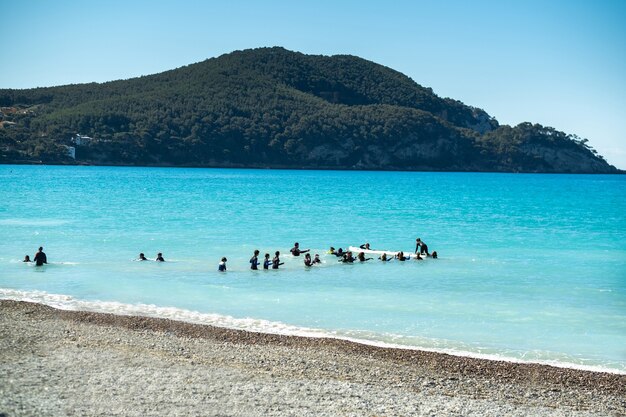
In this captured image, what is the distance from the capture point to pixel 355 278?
2705 centimetres

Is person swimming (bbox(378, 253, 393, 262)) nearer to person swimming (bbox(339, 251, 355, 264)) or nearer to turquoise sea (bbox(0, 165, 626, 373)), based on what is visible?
turquoise sea (bbox(0, 165, 626, 373))

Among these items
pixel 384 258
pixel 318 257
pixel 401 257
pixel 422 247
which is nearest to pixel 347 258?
pixel 318 257

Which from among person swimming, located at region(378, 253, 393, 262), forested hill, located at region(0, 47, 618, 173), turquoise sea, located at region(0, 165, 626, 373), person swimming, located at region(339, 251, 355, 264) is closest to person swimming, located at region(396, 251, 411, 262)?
person swimming, located at region(378, 253, 393, 262)

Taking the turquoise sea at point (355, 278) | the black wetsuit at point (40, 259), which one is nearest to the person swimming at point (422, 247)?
the turquoise sea at point (355, 278)

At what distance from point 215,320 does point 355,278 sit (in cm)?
906

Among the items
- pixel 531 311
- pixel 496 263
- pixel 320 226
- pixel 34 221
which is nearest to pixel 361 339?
pixel 531 311

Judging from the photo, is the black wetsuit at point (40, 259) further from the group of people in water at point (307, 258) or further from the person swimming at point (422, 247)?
the person swimming at point (422, 247)

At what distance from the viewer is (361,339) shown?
17312mm

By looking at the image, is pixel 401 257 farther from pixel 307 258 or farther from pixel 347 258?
pixel 307 258

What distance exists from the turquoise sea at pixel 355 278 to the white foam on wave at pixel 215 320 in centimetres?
8

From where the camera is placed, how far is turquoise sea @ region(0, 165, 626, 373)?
60.5 feet

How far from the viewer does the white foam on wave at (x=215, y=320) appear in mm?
15791

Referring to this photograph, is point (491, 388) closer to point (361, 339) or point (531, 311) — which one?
point (361, 339)

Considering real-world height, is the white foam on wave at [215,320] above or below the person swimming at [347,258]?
below
